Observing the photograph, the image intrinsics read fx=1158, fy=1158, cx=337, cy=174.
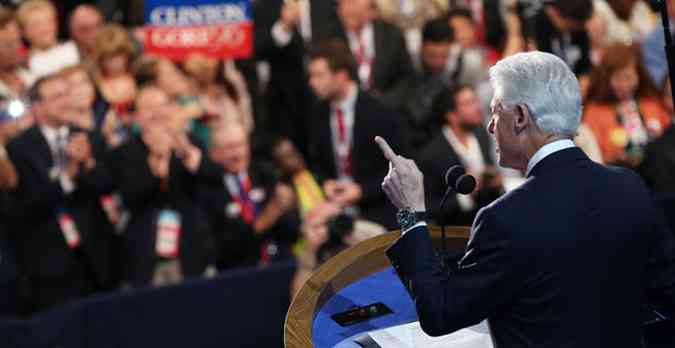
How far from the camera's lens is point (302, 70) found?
754 centimetres

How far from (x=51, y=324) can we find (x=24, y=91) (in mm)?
1716

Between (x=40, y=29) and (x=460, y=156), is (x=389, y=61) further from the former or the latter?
(x=40, y=29)

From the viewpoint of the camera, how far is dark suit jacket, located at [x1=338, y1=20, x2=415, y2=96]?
7457 millimetres

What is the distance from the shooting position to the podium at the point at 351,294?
2.35m

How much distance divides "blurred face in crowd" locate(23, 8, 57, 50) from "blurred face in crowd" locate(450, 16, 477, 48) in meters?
2.71

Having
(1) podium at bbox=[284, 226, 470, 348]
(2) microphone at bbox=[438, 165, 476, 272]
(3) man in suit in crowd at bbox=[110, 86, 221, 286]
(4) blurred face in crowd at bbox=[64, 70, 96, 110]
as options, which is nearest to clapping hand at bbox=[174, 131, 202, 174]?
(3) man in suit in crowd at bbox=[110, 86, 221, 286]

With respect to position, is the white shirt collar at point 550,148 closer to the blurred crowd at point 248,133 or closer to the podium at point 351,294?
the podium at point 351,294

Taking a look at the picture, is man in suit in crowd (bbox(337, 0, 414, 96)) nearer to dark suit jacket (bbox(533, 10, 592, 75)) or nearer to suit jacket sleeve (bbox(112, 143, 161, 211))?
dark suit jacket (bbox(533, 10, 592, 75))

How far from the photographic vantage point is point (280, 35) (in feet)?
24.7

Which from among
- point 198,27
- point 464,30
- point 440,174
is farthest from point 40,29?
point 464,30

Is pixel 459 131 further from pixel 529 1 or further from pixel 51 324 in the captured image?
pixel 51 324

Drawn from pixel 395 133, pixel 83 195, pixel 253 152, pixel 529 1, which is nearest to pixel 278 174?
pixel 253 152

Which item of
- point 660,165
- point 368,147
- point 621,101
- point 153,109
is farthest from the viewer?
point 621,101

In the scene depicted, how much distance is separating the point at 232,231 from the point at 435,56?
2.09 meters
